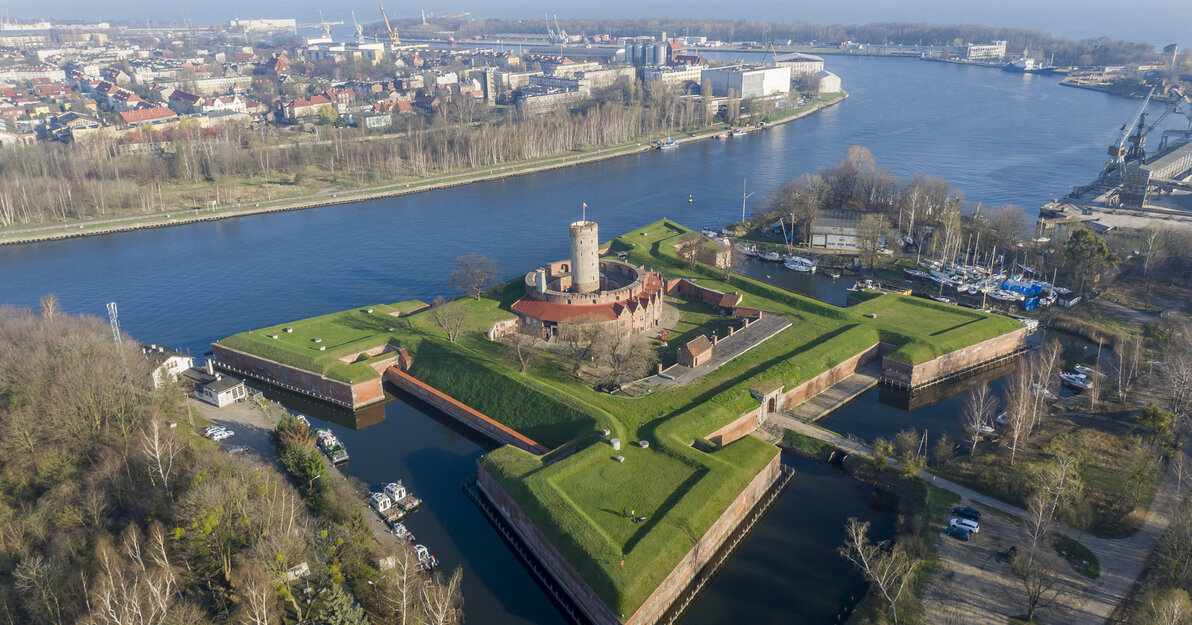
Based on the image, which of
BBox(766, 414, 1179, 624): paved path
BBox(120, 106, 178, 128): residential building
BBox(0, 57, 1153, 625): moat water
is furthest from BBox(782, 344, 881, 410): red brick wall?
BBox(120, 106, 178, 128): residential building

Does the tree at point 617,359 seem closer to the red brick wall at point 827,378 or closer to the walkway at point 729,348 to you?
the walkway at point 729,348

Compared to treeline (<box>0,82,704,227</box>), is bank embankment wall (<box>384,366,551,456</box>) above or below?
below

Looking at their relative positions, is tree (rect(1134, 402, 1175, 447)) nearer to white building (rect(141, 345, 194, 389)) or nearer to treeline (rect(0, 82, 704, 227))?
white building (rect(141, 345, 194, 389))

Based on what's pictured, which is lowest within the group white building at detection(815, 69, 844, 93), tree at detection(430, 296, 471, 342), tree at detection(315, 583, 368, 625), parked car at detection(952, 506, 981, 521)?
parked car at detection(952, 506, 981, 521)

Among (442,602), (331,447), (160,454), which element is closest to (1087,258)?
(442,602)

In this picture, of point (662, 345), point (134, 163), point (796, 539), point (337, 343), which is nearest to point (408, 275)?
point (337, 343)

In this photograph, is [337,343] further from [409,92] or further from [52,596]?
[409,92]

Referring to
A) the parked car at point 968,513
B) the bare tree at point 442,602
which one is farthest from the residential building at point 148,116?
the parked car at point 968,513

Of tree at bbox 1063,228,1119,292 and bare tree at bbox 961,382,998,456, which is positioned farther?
tree at bbox 1063,228,1119,292

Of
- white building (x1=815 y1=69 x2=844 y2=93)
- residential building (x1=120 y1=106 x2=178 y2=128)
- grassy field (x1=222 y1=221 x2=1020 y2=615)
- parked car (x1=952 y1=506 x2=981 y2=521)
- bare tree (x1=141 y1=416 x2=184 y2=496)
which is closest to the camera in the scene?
grassy field (x1=222 y1=221 x2=1020 y2=615)
